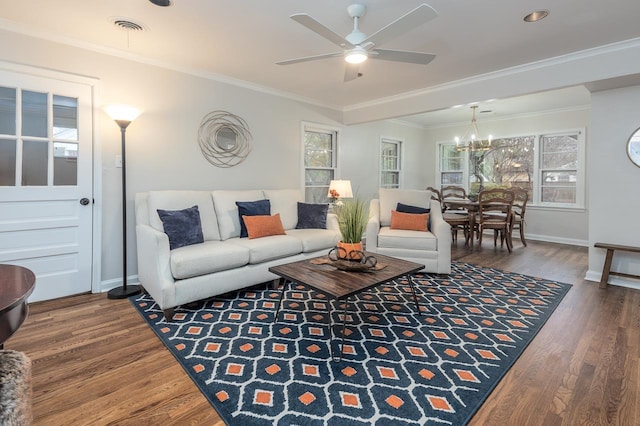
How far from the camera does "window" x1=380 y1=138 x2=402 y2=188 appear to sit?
666cm

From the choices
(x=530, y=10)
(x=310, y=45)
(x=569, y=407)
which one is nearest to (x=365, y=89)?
(x=310, y=45)

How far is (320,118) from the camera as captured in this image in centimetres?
527

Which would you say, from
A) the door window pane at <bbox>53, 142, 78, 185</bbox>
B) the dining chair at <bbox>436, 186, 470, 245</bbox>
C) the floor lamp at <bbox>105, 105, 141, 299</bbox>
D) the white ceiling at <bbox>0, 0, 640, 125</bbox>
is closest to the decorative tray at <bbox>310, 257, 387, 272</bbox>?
the white ceiling at <bbox>0, 0, 640, 125</bbox>

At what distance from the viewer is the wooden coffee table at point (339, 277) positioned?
83.3 inches

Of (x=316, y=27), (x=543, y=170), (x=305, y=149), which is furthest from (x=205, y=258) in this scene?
(x=543, y=170)

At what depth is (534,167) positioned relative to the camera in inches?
249

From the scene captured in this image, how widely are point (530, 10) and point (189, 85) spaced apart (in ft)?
11.2

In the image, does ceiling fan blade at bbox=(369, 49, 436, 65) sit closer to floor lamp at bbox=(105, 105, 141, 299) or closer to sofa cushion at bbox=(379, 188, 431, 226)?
sofa cushion at bbox=(379, 188, 431, 226)

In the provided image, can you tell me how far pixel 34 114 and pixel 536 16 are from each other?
432 cm

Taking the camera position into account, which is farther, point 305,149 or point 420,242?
point 305,149

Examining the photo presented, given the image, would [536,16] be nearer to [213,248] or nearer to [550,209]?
[213,248]

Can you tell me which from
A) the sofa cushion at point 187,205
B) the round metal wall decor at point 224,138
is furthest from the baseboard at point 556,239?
the sofa cushion at point 187,205

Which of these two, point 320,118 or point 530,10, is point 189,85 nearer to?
point 320,118

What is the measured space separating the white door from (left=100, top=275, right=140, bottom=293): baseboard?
126mm
